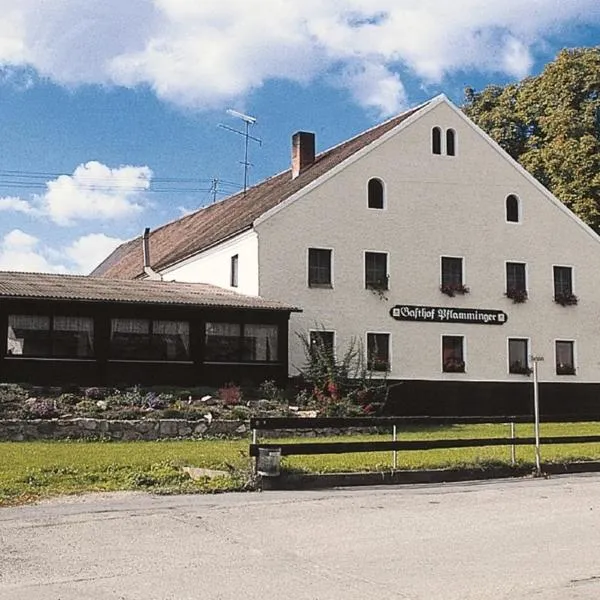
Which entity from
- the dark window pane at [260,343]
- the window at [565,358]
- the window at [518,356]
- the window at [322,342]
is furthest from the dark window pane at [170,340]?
the window at [565,358]

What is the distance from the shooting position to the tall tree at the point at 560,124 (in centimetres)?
4191

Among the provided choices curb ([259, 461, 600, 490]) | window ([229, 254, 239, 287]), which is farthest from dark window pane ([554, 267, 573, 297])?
curb ([259, 461, 600, 490])

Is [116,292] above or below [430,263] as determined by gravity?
below

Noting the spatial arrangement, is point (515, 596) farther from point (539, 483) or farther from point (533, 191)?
point (533, 191)

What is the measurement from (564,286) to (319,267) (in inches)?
408

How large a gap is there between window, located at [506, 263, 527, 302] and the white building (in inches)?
2.1

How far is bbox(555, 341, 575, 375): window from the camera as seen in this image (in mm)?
35906

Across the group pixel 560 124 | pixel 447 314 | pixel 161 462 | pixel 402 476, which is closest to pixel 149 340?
pixel 447 314

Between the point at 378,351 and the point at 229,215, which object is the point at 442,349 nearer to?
the point at 378,351

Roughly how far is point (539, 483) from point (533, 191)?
22.3m

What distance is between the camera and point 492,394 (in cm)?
3434

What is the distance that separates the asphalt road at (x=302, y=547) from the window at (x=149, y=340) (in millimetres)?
15029

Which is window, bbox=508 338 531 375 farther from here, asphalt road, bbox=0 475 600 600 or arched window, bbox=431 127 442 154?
asphalt road, bbox=0 475 600 600

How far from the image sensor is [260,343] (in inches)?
1179
